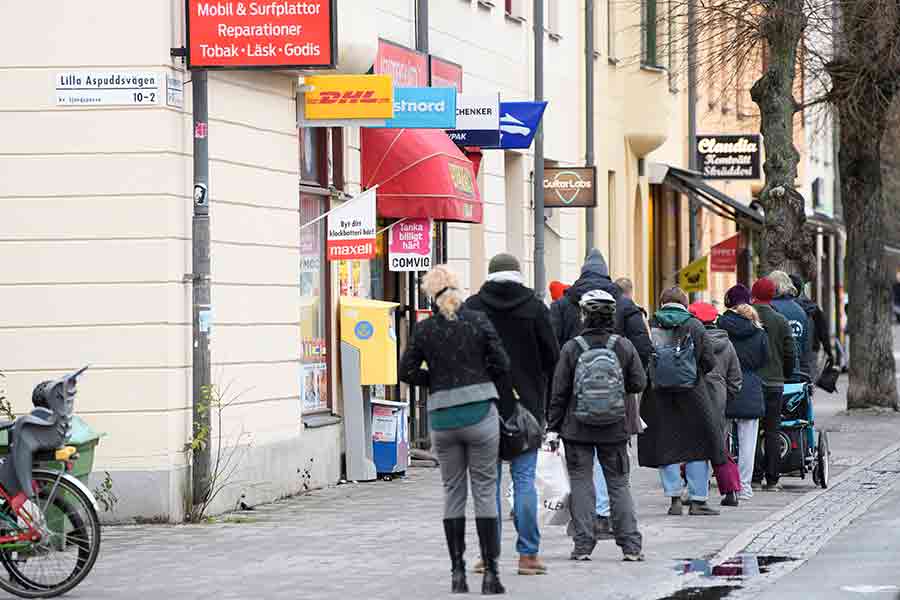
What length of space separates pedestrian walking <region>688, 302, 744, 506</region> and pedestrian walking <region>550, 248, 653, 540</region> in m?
1.01

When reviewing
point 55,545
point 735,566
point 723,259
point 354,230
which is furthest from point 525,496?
point 723,259

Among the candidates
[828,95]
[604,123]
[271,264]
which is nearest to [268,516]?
[271,264]

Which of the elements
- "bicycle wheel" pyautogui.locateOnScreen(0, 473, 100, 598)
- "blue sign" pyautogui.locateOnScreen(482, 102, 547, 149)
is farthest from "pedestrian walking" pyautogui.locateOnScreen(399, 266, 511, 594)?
"blue sign" pyautogui.locateOnScreen(482, 102, 547, 149)

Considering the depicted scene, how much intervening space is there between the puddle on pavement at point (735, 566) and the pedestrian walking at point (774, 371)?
4.58 meters

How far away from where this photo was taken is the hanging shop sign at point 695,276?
33562mm

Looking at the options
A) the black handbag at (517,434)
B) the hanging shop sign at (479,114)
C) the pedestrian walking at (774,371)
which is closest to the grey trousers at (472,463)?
the black handbag at (517,434)

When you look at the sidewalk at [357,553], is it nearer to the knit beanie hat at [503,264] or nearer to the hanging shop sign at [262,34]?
the knit beanie hat at [503,264]

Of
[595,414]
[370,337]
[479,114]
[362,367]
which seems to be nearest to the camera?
[595,414]

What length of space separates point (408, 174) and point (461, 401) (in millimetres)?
8939

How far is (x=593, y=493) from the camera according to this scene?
41.3 feet

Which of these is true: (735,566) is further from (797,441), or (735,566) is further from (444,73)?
(444,73)

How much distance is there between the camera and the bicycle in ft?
35.9

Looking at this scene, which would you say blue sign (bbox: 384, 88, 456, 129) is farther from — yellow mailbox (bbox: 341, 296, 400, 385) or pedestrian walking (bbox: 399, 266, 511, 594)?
pedestrian walking (bbox: 399, 266, 511, 594)

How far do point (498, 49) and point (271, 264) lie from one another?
9707 mm
